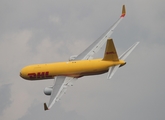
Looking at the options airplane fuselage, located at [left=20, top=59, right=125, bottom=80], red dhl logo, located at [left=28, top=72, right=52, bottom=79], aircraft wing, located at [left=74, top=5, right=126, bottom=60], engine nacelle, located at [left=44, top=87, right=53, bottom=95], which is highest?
aircraft wing, located at [left=74, top=5, right=126, bottom=60]

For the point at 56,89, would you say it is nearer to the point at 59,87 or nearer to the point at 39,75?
the point at 59,87

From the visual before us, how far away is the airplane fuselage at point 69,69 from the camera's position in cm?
13690

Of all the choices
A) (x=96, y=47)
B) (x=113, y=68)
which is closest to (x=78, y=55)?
(x=96, y=47)

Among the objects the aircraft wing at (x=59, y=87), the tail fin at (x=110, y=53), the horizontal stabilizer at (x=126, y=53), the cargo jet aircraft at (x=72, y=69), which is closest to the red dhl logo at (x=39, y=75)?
the cargo jet aircraft at (x=72, y=69)

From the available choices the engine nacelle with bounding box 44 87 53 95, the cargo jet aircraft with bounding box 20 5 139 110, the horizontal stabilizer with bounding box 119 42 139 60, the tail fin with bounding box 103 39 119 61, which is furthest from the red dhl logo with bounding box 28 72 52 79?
the horizontal stabilizer with bounding box 119 42 139 60

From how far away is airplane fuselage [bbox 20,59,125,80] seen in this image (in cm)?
13690

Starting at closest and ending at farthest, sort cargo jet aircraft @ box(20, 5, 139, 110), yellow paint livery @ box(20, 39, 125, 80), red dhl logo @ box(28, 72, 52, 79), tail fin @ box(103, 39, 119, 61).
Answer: tail fin @ box(103, 39, 119, 61)
cargo jet aircraft @ box(20, 5, 139, 110)
yellow paint livery @ box(20, 39, 125, 80)
red dhl logo @ box(28, 72, 52, 79)

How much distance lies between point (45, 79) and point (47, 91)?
22.8ft

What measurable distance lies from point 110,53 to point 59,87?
12.9 metres

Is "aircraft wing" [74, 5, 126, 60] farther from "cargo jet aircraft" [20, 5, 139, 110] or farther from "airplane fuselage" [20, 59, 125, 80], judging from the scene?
"airplane fuselage" [20, 59, 125, 80]

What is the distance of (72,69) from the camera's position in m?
138

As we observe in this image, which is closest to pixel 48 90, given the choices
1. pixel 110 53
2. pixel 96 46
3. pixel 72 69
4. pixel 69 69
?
pixel 69 69

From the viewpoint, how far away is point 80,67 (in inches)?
5423

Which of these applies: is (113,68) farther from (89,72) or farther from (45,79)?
(45,79)
